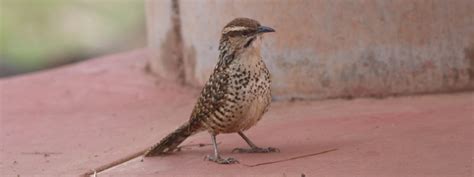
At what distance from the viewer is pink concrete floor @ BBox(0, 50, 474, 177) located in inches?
290

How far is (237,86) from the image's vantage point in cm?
750

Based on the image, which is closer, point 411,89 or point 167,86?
point 411,89

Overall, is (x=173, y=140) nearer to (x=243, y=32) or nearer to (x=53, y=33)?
(x=243, y=32)

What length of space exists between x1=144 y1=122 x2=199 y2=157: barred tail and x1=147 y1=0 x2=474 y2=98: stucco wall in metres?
1.67

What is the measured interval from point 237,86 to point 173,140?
67 cm

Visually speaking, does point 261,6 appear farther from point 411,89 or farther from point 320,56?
point 411,89

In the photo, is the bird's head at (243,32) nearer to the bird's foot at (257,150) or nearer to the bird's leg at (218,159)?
the bird's leg at (218,159)

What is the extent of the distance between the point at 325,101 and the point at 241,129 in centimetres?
180

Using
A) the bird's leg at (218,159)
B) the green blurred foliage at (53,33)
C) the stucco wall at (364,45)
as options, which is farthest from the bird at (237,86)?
the green blurred foliage at (53,33)

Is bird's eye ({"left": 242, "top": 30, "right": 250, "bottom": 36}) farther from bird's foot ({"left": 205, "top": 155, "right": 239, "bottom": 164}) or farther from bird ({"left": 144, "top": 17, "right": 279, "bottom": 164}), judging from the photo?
bird's foot ({"left": 205, "top": 155, "right": 239, "bottom": 164})

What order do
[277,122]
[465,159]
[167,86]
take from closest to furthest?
[465,159] → [277,122] → [167,86]

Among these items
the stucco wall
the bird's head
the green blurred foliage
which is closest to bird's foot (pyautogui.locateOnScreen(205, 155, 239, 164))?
the bird's head

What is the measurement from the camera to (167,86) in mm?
10555

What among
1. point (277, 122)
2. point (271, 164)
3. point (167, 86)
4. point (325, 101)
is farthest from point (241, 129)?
point (167, 86)
